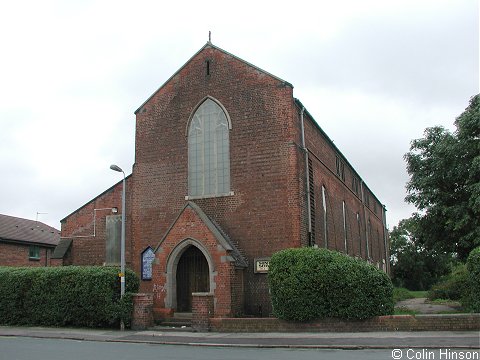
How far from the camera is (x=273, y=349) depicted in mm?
13930

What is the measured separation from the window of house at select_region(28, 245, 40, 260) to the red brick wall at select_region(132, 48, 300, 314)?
17.5 m

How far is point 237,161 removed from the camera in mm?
21922

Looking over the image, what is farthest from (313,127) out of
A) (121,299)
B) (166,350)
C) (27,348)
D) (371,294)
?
(27,348)

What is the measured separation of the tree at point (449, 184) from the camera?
23.1 meters

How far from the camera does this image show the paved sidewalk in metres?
13.3

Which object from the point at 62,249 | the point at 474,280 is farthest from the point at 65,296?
the point at 474,280

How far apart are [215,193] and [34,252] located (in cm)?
2171

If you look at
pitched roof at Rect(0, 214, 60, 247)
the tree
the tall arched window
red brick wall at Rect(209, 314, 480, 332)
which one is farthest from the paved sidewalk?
pitched roof at Rect(0, 214, 60, 247)

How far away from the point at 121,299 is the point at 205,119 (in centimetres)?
885

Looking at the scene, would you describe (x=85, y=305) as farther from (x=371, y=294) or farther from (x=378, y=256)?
(x=378, y=256)

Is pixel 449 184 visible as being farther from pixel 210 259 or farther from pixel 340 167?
pixel 210 259

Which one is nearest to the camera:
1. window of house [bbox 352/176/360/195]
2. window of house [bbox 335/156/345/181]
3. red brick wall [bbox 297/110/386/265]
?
red brick wall [bbox 297/110/386/265]

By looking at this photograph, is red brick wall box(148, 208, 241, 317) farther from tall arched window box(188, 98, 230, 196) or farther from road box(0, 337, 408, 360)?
road box(0, 337, 408, 360)

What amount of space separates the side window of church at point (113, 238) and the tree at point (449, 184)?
1527cm
